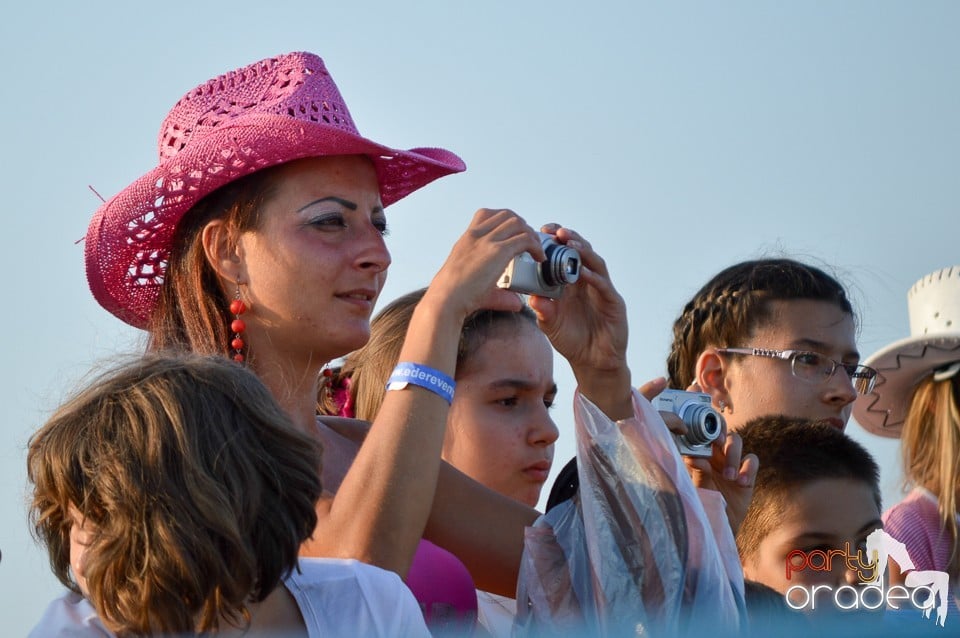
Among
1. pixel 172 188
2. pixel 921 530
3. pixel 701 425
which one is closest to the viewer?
pixel 701 425

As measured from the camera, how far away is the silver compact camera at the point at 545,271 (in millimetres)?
2711

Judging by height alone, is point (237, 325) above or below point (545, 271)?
below

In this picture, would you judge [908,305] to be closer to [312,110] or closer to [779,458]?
[779,458]

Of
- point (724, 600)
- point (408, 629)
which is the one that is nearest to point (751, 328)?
point (724, 600)

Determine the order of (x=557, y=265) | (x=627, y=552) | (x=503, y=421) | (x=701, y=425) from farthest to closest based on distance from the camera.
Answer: (x=503, y=421), (x=701, y=425), (x=557, y=265), (x=627, y=552)

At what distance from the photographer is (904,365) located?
4.68 m

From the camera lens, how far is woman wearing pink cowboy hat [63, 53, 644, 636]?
2.88 metres

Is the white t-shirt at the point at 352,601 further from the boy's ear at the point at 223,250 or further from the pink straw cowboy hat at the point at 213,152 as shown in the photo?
the pink straw cowboy hat at the point at 213,152

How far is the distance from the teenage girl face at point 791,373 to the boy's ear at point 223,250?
1439mm

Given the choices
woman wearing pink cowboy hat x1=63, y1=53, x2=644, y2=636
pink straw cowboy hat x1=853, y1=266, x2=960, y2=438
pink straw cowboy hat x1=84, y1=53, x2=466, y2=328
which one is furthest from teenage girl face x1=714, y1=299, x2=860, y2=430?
pink straw cowboy hat x1=84, y1=53, x2=466, y2=328

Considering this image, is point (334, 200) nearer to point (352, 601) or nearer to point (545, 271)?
point (545, 271)

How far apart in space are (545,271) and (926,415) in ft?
7.61

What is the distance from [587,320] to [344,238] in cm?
55

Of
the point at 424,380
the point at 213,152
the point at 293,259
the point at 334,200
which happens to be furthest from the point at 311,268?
the point at 424,380
